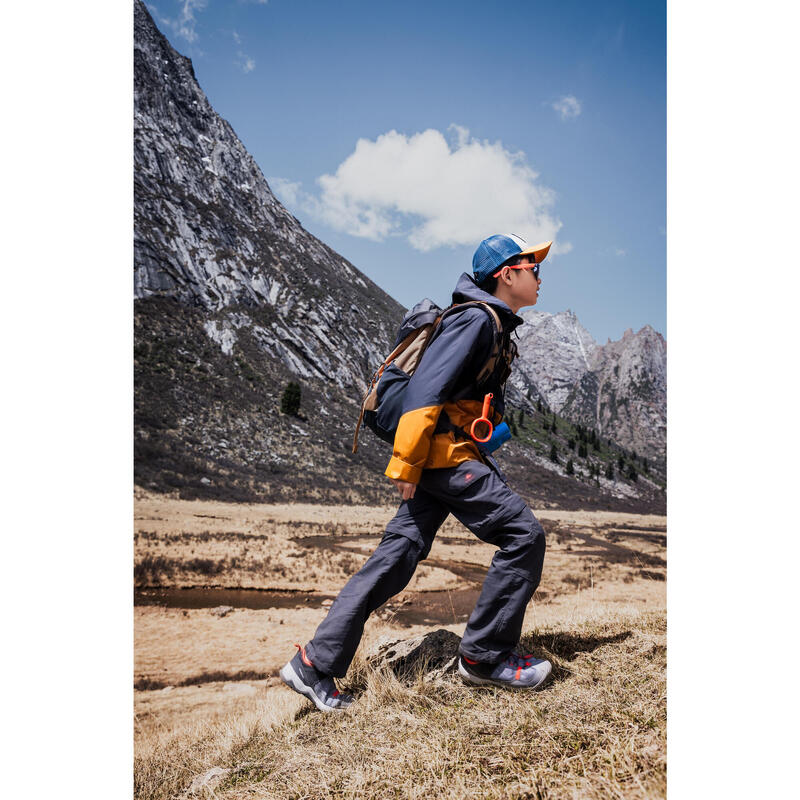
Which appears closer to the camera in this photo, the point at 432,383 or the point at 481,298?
the point at 432,383

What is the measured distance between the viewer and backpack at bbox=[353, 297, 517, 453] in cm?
213

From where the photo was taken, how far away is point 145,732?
348cm

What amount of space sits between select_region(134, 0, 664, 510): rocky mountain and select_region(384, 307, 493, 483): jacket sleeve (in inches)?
788

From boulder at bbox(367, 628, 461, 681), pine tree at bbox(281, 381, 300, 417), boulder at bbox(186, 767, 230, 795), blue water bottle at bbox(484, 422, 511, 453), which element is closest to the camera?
boulder at bbox(186, 767, 230, 795)

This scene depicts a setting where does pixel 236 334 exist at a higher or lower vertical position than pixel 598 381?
lower

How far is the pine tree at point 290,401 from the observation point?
3591 cm

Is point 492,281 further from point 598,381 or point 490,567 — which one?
point 598,381

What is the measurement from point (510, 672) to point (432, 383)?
1260 mm

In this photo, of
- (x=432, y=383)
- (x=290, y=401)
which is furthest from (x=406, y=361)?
(x=290, y=401)

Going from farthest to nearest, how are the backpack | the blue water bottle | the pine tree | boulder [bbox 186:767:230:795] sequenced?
1. the pine tree
2. the blue water bottle
3. the backpack
4. boulder [bbox 186:767:230:795]

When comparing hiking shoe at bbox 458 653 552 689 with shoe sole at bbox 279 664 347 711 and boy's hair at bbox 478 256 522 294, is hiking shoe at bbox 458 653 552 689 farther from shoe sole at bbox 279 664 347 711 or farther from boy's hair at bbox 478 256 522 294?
boy's hair at bbox 478 256 522 294

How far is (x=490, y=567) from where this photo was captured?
205cm

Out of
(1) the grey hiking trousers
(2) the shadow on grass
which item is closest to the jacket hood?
(1) the grey hiking trousers

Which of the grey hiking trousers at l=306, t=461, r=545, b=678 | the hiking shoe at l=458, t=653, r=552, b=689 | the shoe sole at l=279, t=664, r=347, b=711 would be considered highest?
the grey hiking trousers at l=306, t=461, r=545, b=678
